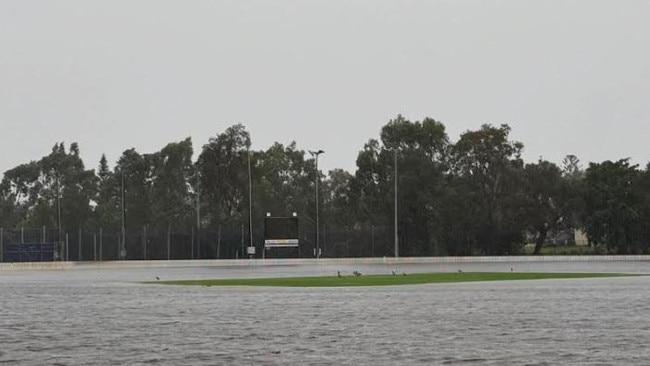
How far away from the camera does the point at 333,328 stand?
1886 centimetres

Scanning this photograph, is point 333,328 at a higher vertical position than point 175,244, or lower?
lower

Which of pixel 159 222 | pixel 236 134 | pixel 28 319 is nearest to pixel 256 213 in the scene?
pixel 236 134

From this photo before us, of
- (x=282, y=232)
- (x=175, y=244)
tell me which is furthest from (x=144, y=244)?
(x=282, y=232)

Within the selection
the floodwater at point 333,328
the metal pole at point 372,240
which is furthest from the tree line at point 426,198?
the floodwater at point 333,328

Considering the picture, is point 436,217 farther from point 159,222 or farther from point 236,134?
point 159,222

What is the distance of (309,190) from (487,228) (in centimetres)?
3996

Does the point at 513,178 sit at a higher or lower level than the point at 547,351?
higher

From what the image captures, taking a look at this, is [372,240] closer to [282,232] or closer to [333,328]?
[282,232]

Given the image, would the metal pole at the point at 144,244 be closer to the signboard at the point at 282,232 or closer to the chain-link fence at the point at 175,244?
the chain-link fence at the point at 175,244

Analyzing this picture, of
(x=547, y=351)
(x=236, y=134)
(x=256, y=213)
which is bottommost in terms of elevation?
(x=547, y=351)

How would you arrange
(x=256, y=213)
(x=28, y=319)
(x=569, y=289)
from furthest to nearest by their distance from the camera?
(x=256, y=213)
(x=569, y=289)
(x=28, y=319)

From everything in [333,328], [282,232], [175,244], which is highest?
[282,232]

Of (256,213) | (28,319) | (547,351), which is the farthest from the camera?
(256,213)

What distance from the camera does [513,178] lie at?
99438 millimetres
